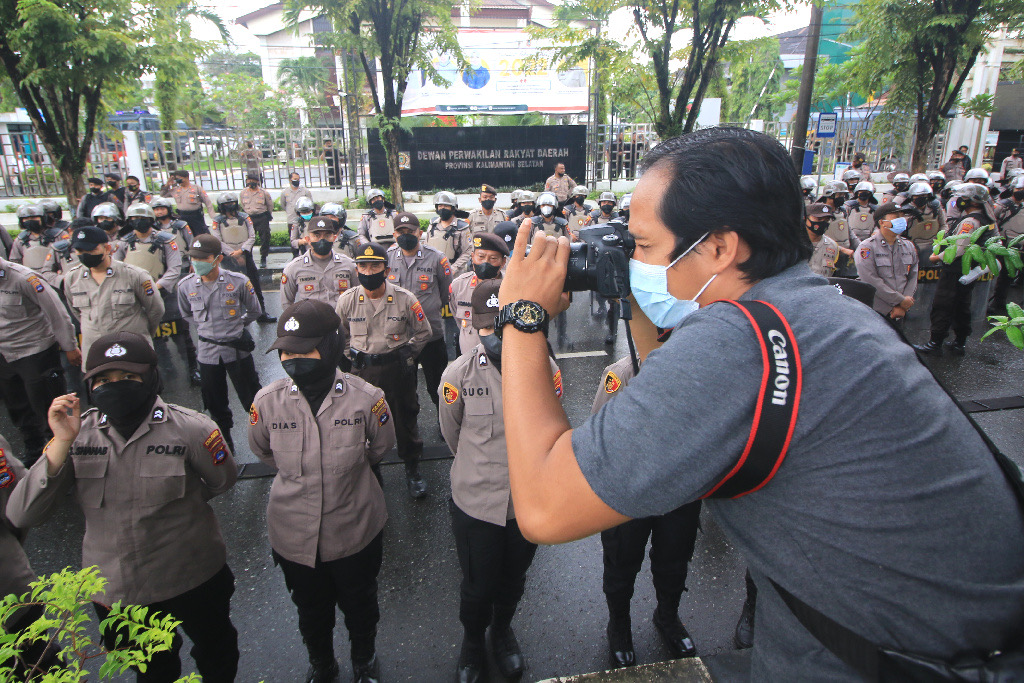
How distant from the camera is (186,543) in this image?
2723 mm

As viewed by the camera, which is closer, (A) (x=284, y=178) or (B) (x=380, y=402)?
(B) (x=380, y=402)

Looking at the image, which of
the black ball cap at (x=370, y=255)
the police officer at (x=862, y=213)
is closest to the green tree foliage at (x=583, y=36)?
the police officer at (x=862, y=213)

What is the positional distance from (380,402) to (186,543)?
108 centimetres

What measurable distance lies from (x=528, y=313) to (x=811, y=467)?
55 centimetres

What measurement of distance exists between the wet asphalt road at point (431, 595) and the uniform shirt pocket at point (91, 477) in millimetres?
1165

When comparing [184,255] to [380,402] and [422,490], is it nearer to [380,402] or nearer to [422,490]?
[422,490]

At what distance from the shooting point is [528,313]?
1.19 metres

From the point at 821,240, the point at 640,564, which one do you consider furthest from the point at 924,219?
the point at 640,564

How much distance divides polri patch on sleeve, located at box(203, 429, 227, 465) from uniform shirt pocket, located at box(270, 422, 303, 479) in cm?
22

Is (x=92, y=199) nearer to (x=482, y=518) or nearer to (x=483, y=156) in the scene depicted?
(x=483, y=156)

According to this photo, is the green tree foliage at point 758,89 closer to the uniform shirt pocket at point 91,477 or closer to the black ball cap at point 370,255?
the black ball cap at point 370,255

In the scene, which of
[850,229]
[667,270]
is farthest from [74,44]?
[850,229]

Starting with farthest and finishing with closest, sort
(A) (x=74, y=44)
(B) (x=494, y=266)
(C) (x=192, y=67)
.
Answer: (C) (x=192, y=67), (A) (x=74, y=44), (B) (x=494, y=266)

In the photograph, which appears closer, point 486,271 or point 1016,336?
point 1016,336
